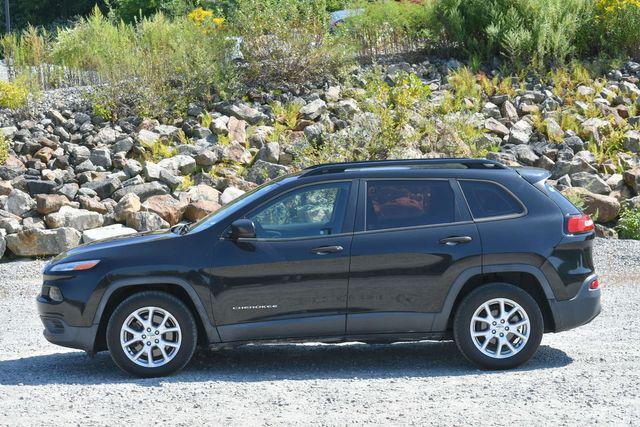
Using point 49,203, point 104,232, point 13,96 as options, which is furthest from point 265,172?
point 13,96

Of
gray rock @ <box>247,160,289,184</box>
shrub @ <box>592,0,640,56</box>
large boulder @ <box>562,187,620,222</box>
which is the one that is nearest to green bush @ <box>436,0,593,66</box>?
shrub @ <box>592,0,640,56</box>

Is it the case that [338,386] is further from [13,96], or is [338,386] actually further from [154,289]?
[13,96]

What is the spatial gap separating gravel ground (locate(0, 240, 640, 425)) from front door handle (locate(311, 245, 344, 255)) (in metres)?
0.91

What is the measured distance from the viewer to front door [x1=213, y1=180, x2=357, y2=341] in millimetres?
7824

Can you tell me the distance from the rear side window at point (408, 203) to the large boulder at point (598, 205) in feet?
22.5

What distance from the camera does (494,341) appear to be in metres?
7.88

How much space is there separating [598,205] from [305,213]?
7.69 m

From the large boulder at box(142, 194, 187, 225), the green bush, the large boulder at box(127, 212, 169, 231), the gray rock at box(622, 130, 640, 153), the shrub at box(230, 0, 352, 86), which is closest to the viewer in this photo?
the large boulder at box(127, 212, 169, 231)

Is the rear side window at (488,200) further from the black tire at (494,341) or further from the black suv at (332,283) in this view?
the black tire at (494,341)

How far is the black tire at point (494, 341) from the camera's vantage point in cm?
784

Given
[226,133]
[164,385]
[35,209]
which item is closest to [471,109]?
[226,133]

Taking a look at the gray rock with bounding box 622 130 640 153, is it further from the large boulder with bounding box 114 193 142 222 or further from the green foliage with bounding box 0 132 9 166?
the green foliage with bounding box 0 132 9 166

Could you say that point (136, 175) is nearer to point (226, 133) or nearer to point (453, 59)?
point (226, 133)

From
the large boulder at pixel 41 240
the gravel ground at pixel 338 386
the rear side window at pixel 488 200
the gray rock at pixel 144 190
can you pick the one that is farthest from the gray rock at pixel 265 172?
→ the rear side window at pixel 488 200
